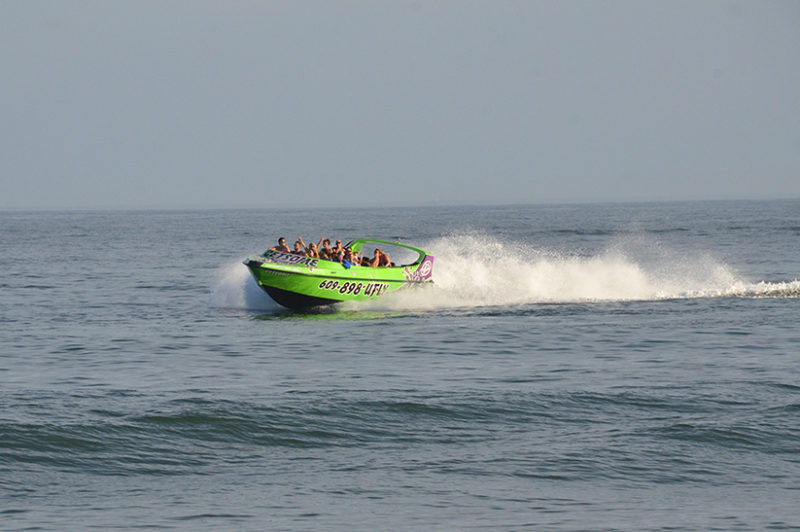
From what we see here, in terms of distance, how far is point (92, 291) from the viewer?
115 feet

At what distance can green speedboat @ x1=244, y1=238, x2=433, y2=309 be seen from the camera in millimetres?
25812

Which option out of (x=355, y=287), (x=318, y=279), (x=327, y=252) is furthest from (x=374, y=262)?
(x=318, y=279)

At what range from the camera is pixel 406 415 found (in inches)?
563

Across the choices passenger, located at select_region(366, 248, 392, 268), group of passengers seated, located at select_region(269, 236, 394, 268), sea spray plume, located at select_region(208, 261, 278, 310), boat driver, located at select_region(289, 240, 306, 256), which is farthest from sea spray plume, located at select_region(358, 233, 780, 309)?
sea spray plume, located at select_region(208, 261, 278, 310)

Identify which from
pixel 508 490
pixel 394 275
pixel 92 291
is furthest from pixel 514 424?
pixel 92 291

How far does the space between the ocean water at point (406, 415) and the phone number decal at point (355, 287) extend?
0.36 meters

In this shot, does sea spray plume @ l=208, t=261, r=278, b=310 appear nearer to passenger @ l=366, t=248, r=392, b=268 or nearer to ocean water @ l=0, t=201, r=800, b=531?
ocean water @ l=0, t=201, r=800, b=531

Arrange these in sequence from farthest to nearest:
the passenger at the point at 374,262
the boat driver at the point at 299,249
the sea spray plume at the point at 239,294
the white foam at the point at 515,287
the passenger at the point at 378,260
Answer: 1. the white foam at the point at 515,287
2. the sea spray plume at the point at 239,294
3. the passenger at the point at 378,260
4. the passenger at the point at 374,262
5. the boat driver at the point at 299,249

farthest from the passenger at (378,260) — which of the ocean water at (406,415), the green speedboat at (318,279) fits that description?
the ocean water at (406,415)

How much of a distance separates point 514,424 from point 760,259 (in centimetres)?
3588

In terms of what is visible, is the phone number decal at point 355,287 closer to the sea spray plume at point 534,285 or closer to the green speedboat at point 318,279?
the green speedboat at point 318,279

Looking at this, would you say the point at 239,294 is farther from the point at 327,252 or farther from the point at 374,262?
the point at 374,262

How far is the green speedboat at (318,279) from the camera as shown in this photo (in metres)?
25.8

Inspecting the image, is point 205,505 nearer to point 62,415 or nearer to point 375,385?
point 62,415
